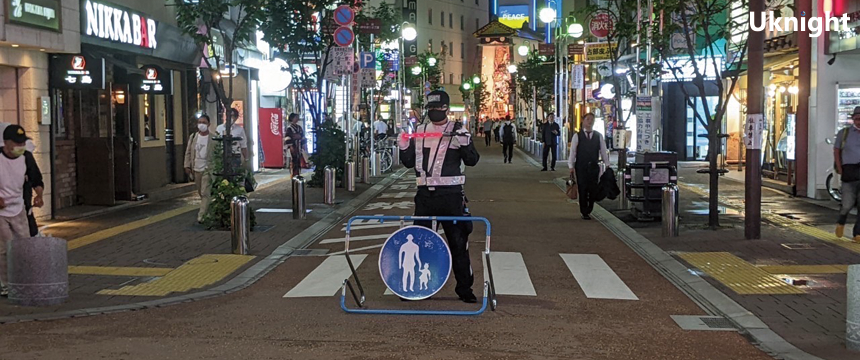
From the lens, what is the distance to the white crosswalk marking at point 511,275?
9.80 meters

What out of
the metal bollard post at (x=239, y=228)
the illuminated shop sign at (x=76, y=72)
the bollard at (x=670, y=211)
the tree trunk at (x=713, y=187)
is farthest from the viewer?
the illuminated shop sign at (x=76, y=72)

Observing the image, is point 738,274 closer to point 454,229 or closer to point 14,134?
point 454,229

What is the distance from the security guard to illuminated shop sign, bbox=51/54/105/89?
9.54 metres

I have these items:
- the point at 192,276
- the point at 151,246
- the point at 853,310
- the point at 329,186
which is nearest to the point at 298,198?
the point at 329,186

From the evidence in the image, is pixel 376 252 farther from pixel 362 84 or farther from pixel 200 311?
pixel 362 84

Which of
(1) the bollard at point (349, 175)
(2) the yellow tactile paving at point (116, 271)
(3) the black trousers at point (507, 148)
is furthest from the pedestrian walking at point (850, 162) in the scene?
(3) the black trousers at point (507, 148)

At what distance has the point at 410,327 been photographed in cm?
796

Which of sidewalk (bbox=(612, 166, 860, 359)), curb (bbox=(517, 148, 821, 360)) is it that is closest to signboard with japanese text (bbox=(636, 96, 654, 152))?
sidewalk (bbox=(612, 166, 860, 359))

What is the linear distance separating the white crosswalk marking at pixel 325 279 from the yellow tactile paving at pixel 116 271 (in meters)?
1.79

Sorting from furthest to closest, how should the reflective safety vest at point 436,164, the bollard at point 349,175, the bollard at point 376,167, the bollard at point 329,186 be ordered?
1. the bollard at point 376,167
2. the bollard at point 349,175
3. the bollard at point 329,186
4. the reflective safety vest at point 436,164

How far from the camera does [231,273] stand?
1105cm

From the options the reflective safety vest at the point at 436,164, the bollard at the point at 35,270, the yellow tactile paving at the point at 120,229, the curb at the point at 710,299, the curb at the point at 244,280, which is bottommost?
the curb at the point at 710,299

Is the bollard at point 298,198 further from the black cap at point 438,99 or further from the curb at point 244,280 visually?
the black cap at point 438,99

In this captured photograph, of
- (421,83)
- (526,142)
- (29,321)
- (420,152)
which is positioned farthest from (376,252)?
(421,83)
